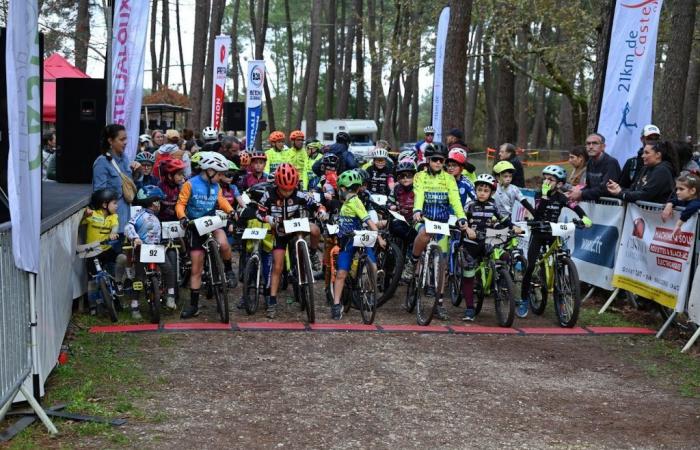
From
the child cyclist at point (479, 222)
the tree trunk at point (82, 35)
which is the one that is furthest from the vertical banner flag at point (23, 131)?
the tree trunk at point (82, 35)

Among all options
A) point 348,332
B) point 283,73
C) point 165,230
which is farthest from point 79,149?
point 283,73

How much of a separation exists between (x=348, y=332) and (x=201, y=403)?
9.50 feet

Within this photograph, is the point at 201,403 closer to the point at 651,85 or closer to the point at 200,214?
the point at 200,214

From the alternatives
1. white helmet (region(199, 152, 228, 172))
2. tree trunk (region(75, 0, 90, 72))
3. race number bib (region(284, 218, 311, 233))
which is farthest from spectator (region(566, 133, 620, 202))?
tree trunk (region(75, 0, 90, 72))

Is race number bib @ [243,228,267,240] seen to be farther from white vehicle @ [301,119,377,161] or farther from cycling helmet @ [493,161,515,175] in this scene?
white vehicle @ [301,119,377,161]

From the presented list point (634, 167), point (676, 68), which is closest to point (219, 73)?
point (676, 68)

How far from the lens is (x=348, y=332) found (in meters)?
8.98

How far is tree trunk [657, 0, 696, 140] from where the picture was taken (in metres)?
16.5

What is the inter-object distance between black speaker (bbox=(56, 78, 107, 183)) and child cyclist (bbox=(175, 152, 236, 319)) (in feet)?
13.9

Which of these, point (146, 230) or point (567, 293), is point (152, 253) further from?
point (567, 293)

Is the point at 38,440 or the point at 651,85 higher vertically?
the point at 651,85

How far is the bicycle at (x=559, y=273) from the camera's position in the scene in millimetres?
9336

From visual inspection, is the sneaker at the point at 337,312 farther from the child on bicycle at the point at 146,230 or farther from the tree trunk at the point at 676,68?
the tree trunk at the point at 676,68

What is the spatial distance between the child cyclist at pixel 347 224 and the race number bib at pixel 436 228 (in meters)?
0.60
